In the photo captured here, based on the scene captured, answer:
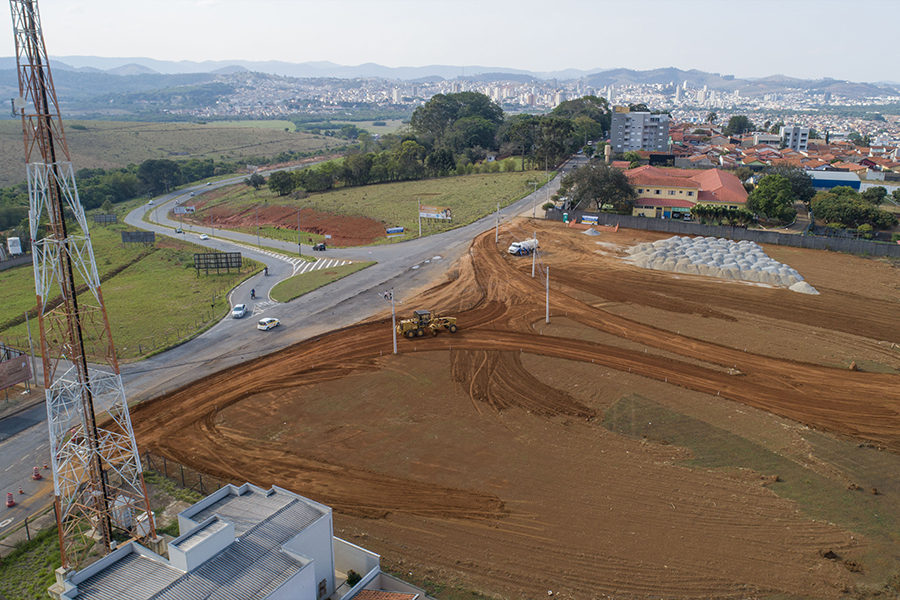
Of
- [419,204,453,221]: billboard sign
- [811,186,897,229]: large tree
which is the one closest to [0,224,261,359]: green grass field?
A: [419,204,453,221]: billboard sign

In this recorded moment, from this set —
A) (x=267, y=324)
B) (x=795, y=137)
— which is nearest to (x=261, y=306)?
(x=267, y=324)

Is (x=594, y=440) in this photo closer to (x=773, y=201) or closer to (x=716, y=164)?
(x=773, y=201)

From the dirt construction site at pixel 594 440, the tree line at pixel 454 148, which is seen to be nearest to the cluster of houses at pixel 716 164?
the tree line at pixel 454 148

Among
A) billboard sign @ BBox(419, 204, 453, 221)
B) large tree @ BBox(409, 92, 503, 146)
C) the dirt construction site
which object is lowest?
the dirt construction site

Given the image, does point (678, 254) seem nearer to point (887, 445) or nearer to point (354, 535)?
point (887, 445)

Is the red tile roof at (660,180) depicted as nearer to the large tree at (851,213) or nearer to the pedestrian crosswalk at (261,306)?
the large tree at (851,213)

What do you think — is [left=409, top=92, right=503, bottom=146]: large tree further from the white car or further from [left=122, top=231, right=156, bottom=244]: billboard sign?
the white car
